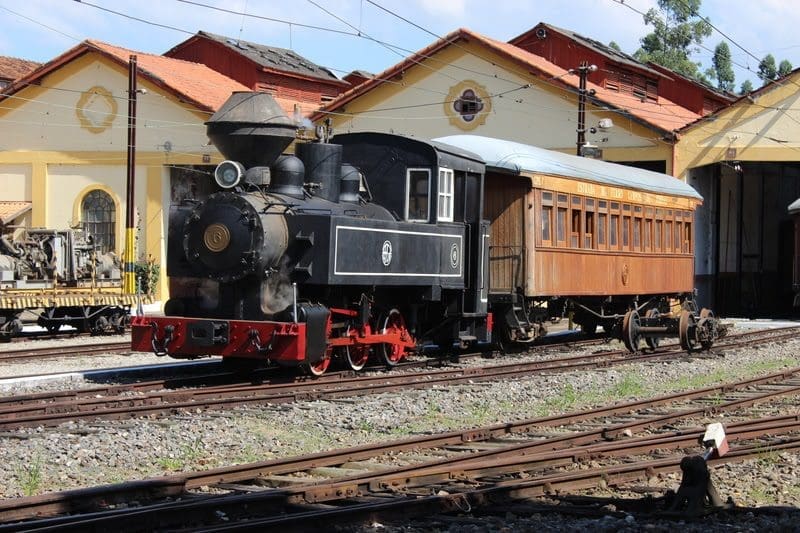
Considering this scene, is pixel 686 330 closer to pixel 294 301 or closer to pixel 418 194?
pixel 418 194

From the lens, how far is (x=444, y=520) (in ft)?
22.8

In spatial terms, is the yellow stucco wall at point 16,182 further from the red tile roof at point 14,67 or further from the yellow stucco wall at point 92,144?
the red tile roof at point 14,67

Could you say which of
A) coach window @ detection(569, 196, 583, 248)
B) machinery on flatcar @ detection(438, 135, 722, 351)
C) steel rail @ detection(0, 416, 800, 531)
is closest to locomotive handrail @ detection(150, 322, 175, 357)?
machinery on flatcar @ detection(438, 135, 722, 351)

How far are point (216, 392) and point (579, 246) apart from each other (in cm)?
856

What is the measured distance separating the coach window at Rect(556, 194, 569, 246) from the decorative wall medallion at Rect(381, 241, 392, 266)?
4.54 meters

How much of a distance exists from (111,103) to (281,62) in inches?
421

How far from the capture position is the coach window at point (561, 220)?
18.8 meters

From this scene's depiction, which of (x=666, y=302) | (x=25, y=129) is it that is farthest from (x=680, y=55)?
(x=666, y=302)

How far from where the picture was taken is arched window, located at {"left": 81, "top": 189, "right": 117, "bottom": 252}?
37.7m

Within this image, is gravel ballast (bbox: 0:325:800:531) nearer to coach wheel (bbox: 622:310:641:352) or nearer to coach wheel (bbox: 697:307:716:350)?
Result: coach wheel (bbox: 622:310:641:352)

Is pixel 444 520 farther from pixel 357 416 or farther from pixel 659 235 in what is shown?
pixel 659 235

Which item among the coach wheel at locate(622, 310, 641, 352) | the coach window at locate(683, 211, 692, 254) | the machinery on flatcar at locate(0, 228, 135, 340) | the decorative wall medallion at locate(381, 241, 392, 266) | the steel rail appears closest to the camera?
the steel rail

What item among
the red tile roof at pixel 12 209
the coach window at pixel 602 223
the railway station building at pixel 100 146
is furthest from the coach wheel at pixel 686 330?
the red tile roof at pixel 12 209

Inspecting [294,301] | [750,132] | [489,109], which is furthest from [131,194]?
[750,132]
